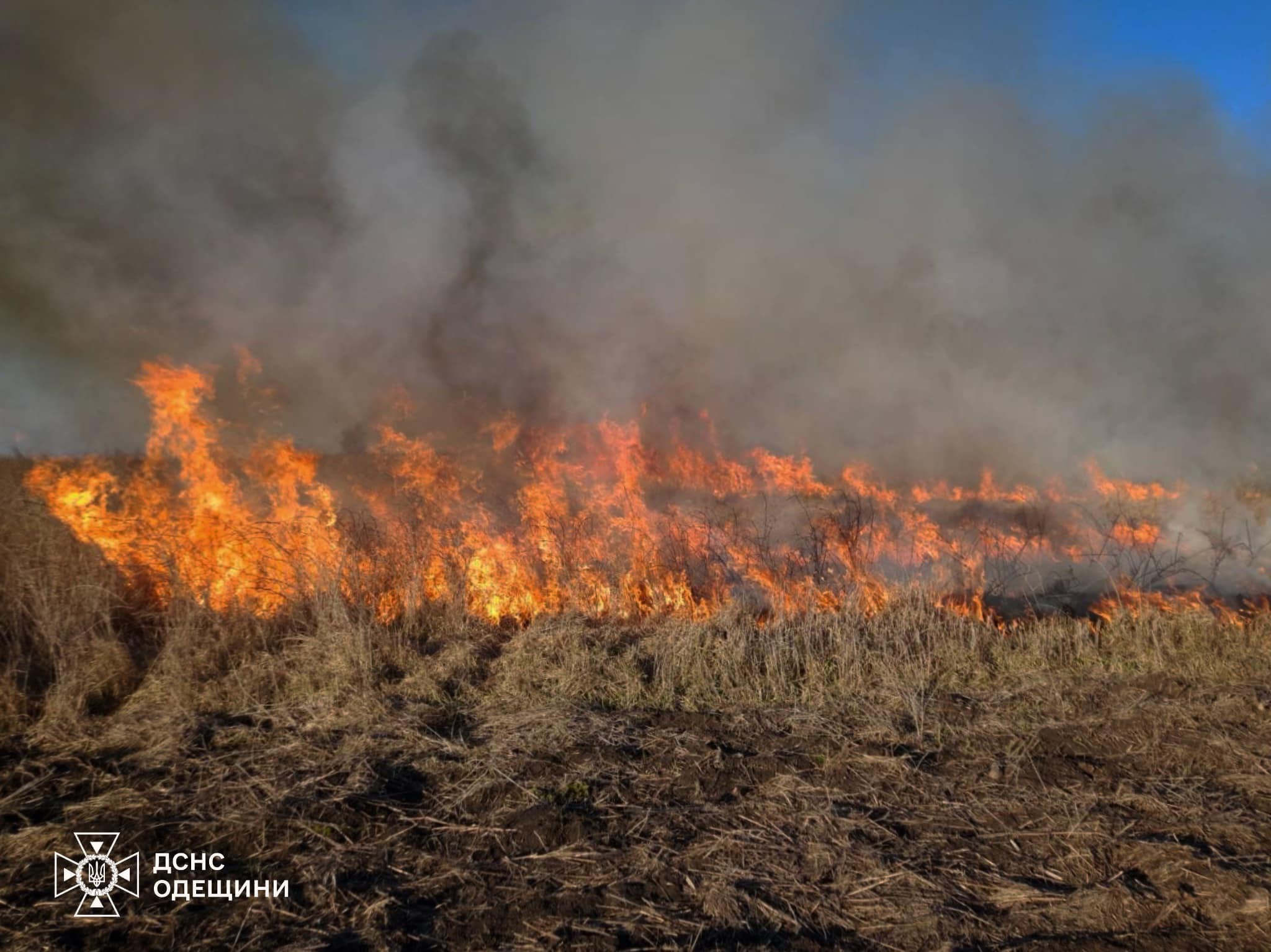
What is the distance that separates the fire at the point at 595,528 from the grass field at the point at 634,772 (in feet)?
1.59

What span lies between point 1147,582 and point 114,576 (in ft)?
33.1

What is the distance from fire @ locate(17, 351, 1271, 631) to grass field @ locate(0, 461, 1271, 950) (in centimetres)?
49

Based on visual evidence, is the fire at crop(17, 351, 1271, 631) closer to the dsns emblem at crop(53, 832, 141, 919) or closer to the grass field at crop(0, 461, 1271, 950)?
the grass field at crop(0, 461, 1271, 950)

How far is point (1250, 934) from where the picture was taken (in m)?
2.71

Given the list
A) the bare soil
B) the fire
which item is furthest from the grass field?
the fire

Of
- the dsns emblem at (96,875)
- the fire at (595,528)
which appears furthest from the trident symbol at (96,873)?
the fire at (595,528)

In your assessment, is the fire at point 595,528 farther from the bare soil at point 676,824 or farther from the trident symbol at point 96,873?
the trident symbol at point 96,873

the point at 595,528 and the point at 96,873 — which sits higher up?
the point at 595,528

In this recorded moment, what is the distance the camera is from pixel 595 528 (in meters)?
8.08

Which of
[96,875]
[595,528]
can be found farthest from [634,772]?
[595,528]

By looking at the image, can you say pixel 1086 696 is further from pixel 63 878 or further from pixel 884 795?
pixel 63 878

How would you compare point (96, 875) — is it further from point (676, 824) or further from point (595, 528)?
point (595, 528)

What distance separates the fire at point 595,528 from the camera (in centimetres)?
655

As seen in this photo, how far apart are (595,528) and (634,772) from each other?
14.0 ft
